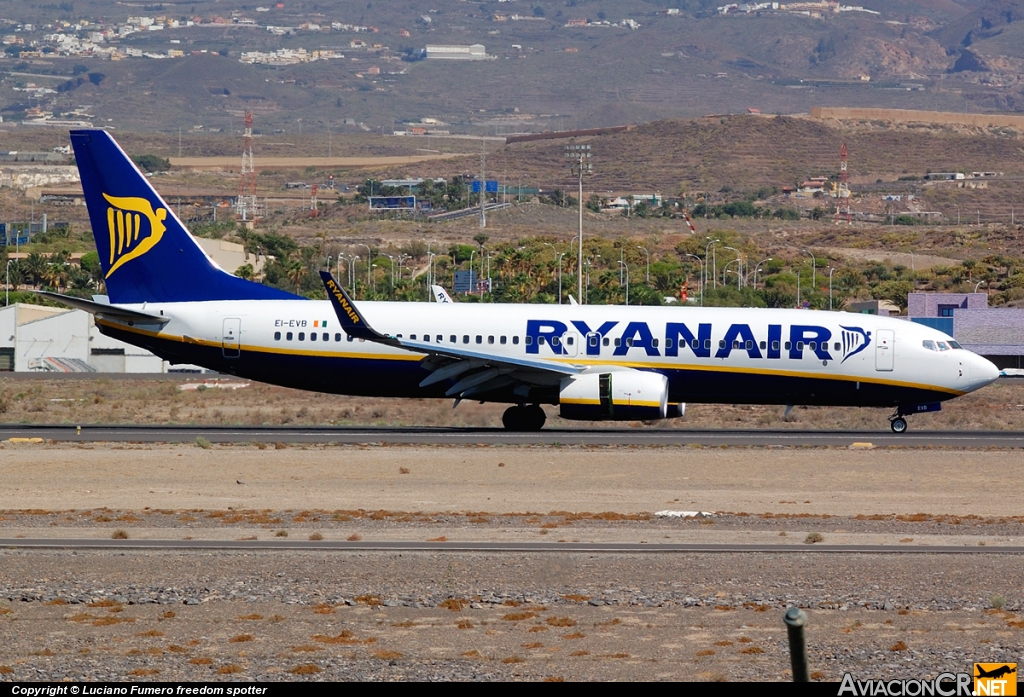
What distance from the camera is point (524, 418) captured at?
3897 centimetres

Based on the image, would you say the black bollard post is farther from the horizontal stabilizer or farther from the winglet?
the horizontal stabilizer

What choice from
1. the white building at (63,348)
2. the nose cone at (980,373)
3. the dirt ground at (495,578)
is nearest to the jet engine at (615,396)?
the dirt ground at (495,578)

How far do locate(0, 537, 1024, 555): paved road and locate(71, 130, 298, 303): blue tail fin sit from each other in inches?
755

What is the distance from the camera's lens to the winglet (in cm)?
3578

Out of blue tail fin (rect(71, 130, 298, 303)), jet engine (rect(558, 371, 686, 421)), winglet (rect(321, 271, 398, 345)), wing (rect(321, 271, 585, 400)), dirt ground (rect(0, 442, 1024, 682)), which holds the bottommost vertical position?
dirt ground (rect(0, 442, 1024, 682))

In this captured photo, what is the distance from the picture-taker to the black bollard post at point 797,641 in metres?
8.62

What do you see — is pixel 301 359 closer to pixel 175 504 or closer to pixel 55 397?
pixel 175 504

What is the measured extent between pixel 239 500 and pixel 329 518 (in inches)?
122

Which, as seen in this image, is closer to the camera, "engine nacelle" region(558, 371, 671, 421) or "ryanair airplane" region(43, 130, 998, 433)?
"engine nacelle" region(558, 371, 671, 421)

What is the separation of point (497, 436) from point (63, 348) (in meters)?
49.0

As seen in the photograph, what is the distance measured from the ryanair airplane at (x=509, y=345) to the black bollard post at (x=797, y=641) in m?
27.4

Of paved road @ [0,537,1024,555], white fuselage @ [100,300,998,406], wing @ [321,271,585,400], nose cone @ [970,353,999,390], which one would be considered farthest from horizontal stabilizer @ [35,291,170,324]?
nose cone @ [970,353,999,390]

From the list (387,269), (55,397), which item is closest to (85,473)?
(55,397)

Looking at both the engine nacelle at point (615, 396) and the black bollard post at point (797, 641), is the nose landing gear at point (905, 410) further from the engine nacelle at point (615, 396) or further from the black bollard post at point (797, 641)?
the black bollard post at point (797, 641)
